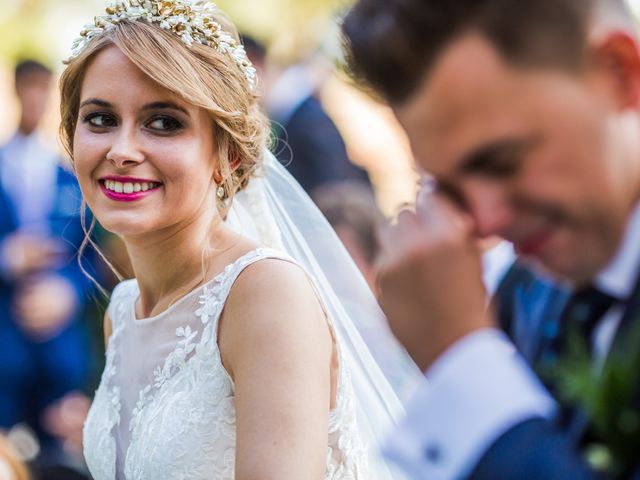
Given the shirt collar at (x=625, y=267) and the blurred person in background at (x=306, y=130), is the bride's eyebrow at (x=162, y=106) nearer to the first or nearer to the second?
the shirt collar at (x=625, y=267)

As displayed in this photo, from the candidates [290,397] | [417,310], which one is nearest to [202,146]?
[290,397]

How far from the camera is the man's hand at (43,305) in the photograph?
610 cm

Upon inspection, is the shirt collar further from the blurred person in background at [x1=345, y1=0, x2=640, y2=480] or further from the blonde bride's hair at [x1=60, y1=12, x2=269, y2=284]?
the blonde bride's hair at [x1=60, y1=12, x2=269, y2=284]

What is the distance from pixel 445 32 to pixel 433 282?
338 mm

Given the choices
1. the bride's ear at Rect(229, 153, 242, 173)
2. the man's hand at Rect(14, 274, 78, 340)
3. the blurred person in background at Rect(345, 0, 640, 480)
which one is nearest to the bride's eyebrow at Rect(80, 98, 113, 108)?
the bride's ear at Rect(229, 153, 242, 173)

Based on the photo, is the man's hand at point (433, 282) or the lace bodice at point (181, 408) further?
the lace bodice at point (181, 408)

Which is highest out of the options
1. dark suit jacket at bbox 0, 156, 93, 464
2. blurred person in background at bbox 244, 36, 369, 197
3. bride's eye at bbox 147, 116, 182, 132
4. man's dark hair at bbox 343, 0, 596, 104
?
man's dark hair at bbox 343, 0, 596, 104

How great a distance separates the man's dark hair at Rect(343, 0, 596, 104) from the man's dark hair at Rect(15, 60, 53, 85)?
5443mm

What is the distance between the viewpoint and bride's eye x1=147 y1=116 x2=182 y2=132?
9.45 feet

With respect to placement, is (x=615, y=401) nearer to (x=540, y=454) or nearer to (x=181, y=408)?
(x=540, y=454)

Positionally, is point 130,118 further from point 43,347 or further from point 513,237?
point 43,347

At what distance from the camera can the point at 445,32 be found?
143cm

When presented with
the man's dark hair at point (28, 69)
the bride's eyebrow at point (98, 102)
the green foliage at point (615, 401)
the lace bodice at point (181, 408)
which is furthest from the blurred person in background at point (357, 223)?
the man's dark hair at point (28, 69)

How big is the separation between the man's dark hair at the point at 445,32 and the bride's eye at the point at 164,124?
54.1 inches
